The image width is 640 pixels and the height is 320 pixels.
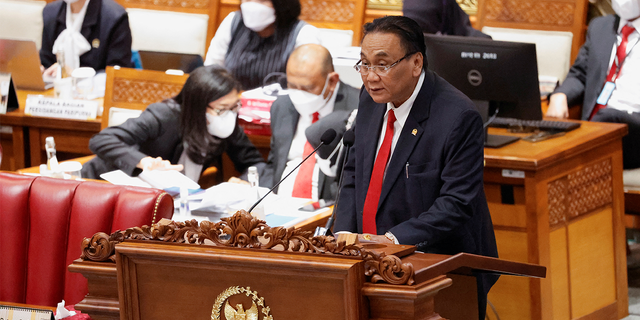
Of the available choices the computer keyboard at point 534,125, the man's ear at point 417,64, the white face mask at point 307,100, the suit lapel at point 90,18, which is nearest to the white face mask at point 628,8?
the computer keyboard at point 534,125

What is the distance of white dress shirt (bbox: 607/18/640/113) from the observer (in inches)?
157

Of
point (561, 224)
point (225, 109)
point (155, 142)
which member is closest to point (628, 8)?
point (561, 224)

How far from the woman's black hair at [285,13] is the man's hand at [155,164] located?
1355mm

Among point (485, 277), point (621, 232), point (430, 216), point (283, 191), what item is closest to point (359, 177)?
point (430, 216)

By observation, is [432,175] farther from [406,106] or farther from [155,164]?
[155,164]

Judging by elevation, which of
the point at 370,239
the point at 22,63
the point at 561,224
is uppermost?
the point at 22,63

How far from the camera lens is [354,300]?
4.00 ft

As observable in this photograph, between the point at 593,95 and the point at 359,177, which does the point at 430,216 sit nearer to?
the point at 359,177

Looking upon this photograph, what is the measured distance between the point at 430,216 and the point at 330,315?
0.69 meters

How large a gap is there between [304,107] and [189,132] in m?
0.64

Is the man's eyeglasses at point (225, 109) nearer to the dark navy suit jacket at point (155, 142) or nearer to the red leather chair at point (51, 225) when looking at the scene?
the dark navy suit jacket at point (155, 142)

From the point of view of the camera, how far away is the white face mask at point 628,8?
3.95 metres

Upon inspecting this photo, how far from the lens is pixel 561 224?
3027 mm

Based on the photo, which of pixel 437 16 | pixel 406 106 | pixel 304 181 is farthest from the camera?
pixel 437 16
